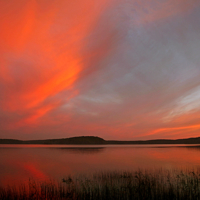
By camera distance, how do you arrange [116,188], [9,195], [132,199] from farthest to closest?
1. [116,188]
2. [9,195]
3. [132,199]

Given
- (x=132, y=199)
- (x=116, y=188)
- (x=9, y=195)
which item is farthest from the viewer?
(x=116, y=188)

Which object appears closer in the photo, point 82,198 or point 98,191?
point 82,198

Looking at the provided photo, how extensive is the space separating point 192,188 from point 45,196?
993 centimetres

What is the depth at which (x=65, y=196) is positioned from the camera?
44.0ft

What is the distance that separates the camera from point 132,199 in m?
12.3

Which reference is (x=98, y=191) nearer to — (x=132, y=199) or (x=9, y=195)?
(x=132, y=199)

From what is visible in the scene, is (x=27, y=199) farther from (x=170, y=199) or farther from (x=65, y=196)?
(x=170, y=199)

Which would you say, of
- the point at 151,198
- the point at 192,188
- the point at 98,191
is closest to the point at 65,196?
the point at 98,191

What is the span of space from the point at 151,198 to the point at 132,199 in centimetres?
125

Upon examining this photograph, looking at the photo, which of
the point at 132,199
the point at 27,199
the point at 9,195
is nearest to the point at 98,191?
the point at 132,199

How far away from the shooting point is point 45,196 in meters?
13.6

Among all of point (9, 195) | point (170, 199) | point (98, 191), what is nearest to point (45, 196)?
point (9, 195)

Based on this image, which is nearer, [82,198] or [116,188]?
[82,198]

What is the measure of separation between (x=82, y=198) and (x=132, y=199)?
3.11 meters
